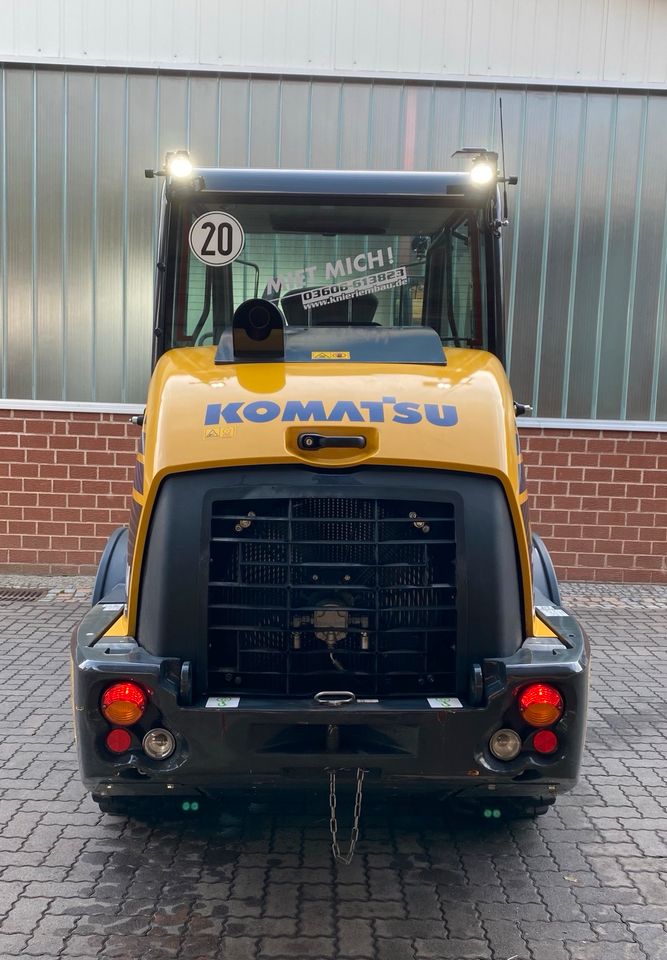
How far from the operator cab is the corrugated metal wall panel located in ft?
14.6

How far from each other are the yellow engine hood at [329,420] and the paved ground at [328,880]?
1.63m

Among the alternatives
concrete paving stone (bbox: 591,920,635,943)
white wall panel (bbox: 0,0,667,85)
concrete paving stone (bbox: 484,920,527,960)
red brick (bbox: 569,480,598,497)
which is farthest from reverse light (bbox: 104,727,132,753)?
white wall panel (bbox: 0,0,667,85)

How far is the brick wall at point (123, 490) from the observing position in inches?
340

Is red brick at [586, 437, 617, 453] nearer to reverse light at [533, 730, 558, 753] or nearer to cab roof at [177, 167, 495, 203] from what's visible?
cab roof at [177, 167, 495, 203]

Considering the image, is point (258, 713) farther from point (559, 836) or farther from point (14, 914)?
point (559, 836)

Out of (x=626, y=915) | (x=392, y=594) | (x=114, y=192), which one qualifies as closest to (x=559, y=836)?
(x=626, y=915)

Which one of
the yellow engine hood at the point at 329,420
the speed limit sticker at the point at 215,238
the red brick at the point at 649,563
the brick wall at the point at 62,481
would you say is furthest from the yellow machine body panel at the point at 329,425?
the red brick at the point at 649,563

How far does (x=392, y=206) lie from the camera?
427 centimetres

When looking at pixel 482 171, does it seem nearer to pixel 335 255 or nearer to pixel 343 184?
pixel 343 184

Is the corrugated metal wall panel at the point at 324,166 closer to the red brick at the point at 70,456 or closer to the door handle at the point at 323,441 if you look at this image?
the red brick at the point at 70,456

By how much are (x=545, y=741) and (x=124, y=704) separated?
1480mm

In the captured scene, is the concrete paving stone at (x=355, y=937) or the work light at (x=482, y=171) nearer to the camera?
the concrete paving stone at (x=355, y=937)

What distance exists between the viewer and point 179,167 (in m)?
4.15

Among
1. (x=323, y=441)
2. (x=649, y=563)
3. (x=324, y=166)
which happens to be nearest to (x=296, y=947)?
(x=323, y=441)
